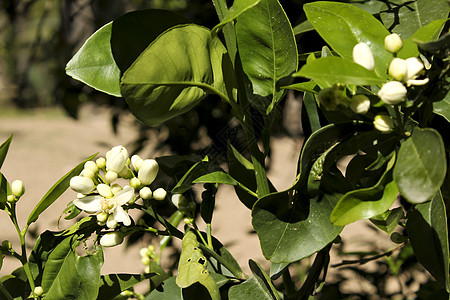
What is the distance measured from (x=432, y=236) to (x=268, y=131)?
0.16m

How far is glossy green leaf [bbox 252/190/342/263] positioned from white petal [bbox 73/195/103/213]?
142mm

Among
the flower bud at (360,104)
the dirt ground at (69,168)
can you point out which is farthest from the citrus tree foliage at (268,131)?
the dirt ground at (69,168)

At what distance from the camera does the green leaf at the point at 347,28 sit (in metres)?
0.45

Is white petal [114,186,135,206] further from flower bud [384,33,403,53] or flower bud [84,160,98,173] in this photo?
flower bud [384,33,403,53]

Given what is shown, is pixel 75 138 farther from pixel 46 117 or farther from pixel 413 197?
pixel 413 197

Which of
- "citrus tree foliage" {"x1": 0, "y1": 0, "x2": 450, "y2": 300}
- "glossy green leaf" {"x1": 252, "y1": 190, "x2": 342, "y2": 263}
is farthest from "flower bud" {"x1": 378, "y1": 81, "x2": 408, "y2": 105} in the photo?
"glossy green leaf" {"x1": 252, "y1": 190, "x2": 342, "y2": 263}

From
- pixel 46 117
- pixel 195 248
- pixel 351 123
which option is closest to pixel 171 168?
pixel 195 248

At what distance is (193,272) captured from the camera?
48 centimetres

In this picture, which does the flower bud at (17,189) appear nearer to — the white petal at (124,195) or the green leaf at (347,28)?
the white petal at (124,195)

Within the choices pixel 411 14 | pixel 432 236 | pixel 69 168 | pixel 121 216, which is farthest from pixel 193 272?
pixel 69 168

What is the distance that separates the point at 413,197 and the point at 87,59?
30 cm

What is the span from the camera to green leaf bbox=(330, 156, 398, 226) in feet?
1.29

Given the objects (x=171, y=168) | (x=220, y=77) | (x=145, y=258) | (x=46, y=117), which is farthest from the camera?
(x=46, y=117)

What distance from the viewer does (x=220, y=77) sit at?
18.8 inches
